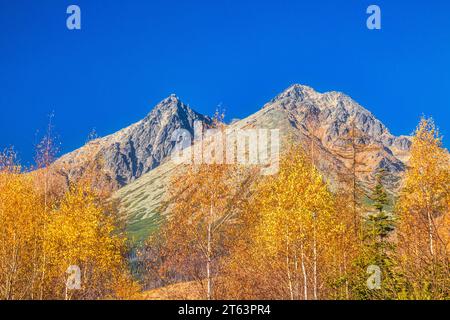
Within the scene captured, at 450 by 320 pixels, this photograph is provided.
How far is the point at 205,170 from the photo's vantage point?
80.0 feet

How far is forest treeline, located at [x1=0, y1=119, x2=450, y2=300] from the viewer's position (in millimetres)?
24438

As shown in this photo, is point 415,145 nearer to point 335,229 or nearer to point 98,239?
point 335,229

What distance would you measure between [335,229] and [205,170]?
869cm

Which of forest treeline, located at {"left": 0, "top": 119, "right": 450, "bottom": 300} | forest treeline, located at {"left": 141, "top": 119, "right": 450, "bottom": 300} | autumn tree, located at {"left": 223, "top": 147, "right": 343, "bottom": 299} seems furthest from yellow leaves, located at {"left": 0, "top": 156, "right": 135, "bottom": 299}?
autumn tree, located at {"left": 223, "top": 147, "right": 343, "bottom": 299}

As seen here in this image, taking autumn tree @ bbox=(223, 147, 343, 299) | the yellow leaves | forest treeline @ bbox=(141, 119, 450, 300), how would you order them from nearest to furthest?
forest treeline @ bbox=(141, 119, 450, 300) → autumn tree @ bbox=(223, 147, 343, 299) → the yellow leaves

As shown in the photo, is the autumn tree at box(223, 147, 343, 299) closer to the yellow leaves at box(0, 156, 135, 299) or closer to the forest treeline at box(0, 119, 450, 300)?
the forest treeline at box(0, 119, 450, 300)

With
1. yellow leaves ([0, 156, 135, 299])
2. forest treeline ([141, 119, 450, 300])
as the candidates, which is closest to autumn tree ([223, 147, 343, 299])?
forest treeline ([141, 119, 450, 300])

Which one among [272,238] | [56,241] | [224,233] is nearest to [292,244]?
[272,238]

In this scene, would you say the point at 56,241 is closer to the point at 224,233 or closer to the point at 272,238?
the point at 224,233

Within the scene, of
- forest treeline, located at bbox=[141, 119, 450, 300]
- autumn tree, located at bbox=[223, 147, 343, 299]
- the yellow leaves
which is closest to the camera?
forest treeline, located at bbox=[141, 119, 450, 300]

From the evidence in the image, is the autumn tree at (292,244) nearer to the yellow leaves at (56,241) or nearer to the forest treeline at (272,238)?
the forest treeline at (272,238)

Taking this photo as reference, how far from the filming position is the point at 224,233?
27109 millimetres

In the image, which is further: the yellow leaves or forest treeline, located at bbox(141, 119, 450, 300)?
the yellow leaves

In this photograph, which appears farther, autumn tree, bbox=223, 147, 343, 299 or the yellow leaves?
the yellow leaves
